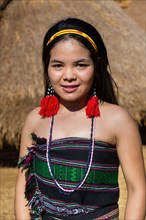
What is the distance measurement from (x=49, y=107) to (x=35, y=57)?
4.63m

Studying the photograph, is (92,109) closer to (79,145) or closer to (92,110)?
(92,110)

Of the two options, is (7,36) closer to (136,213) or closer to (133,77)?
(133,77)

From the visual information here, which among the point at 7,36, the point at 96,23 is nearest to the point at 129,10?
the point at 96,23

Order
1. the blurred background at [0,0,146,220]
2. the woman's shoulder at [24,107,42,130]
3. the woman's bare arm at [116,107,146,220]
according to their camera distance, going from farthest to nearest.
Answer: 1. the blurred background at [0,0,146,220]
2. the woman's shoulder at [24,107,42,130]
3. the woman's bare arm at [116,107,146,220]

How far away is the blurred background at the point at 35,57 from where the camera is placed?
5927mm

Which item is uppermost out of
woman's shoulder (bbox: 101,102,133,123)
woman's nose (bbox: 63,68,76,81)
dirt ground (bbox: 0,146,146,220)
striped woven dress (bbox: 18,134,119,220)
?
woman's nose (bbox: 63,68,76,81)

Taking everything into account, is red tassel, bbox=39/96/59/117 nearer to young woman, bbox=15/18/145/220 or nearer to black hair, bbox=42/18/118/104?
young woman, bbox=15/18/145/220

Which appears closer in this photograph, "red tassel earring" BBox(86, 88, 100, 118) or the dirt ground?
"red tassel earring" BBox(86, 88, 100, 118)

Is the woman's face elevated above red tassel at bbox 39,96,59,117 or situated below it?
above

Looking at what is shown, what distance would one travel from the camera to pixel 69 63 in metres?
1.72

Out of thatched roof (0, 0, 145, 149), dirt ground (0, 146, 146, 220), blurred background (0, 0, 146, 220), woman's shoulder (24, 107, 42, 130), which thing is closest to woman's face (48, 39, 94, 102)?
woman's shoulder (24, 107, 42, 130)

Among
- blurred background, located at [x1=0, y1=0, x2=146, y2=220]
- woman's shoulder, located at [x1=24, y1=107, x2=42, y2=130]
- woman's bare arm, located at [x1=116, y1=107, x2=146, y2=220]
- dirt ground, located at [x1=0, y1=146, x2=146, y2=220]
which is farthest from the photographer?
blurred background, located at [x1=0, y1=0, x2=146, y2=220]

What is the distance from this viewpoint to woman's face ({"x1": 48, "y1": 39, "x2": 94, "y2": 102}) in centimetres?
172

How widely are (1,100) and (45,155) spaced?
14.2ft
